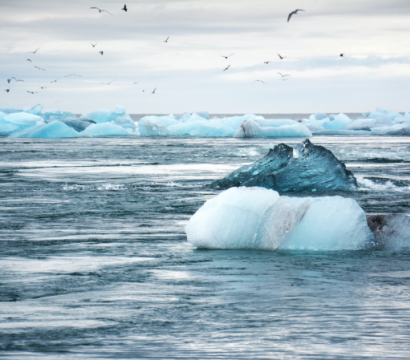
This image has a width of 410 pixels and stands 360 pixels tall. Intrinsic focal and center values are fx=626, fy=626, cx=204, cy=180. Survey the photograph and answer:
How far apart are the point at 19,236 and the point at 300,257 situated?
318 cm

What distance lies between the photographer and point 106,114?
4866 centimetres

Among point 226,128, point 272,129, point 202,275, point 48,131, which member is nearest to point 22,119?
point 48,131

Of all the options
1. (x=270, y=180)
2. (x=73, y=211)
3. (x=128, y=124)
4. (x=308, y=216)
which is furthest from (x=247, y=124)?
(x=308, y=216)

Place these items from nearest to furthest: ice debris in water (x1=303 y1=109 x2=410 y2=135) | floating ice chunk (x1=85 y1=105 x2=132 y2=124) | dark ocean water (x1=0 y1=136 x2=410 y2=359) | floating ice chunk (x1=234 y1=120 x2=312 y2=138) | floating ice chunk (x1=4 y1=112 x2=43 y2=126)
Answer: dark ocean water (x1=0 y1=136 x2=410 y2=359), floating ice chunk (x1=234 y1=120 x2=312 y2=138), ice debris in water (x1=303 y1=109 x2=410 y2=135), floating ice chunk (x1=4 y1=112 x2=43 y2=126), floating ice chunk (x1=85 y1=105 x2=132 y2=124)

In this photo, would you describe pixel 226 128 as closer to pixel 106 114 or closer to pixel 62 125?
pixel 62 125

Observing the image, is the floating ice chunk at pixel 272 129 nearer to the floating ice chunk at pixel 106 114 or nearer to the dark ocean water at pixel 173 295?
the floating ice chunk at pixel 106 114

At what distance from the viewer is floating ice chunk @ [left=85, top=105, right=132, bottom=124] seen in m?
48.3

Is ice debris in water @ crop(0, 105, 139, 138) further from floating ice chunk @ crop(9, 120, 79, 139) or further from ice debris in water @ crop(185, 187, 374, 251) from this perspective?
ice debris in water @ crop(185, 187, 374, 251)

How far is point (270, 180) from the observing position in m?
10.7

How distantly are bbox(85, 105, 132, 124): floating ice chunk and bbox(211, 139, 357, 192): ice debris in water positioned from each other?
37771 millimetres

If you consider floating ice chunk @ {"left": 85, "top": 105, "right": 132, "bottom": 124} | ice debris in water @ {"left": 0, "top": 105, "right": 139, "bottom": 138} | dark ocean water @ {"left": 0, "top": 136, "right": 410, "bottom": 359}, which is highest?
floating ice chunk @ {"left": 85, "top": 105, "right": 132, "bottom": 124}

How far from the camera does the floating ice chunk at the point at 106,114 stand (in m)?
48.3

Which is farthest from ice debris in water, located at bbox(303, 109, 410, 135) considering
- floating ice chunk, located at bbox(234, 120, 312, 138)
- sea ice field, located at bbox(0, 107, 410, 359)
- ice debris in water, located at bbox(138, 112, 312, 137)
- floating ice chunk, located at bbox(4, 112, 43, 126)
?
sea ice field, located at bbox(0, 107, 410, 359)

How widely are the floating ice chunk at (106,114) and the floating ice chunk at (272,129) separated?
14.3 m
